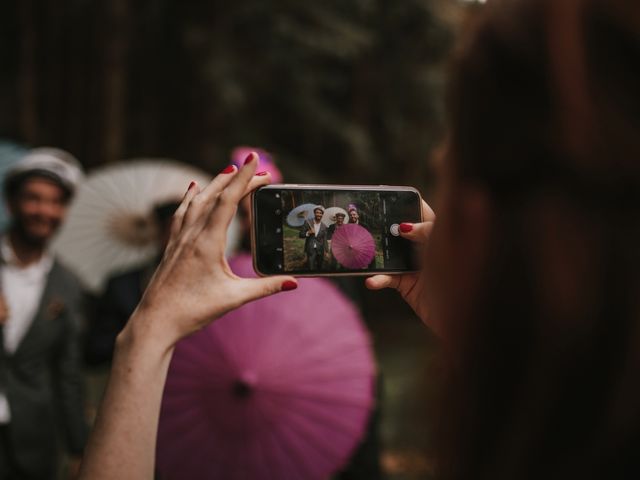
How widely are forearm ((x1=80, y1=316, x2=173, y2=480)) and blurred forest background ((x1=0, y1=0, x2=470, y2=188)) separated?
6.26 metres

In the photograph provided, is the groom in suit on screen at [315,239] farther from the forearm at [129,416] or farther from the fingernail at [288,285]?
the forearm at [129,416]

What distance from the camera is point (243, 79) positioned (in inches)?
290

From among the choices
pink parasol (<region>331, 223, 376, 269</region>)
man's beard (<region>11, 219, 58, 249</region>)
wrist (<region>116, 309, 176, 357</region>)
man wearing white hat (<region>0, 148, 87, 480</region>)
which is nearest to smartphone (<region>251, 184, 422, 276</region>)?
pink parasol (<region>331, 223, 376, 269</region>)

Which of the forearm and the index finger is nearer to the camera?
the forearm

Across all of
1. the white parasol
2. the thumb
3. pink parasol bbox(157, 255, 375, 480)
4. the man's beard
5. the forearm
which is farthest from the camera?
the white parasol

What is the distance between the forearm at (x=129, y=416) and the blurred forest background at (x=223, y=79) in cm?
562

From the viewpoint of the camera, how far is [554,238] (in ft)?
1.85

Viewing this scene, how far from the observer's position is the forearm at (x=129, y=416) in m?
0.86

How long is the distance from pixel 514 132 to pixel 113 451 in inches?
26.5

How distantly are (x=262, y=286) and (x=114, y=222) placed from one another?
138 inches

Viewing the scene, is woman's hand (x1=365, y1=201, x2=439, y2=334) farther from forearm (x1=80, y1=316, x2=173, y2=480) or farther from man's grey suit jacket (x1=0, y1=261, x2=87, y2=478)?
man's grey suit jacket (x1=0, y1=261, x2=87, y2=478)

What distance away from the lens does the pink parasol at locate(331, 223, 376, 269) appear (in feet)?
4.19

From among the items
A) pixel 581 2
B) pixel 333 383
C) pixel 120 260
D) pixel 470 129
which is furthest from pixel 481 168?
pixel 120 260

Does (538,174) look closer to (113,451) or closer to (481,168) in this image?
(481,168)
